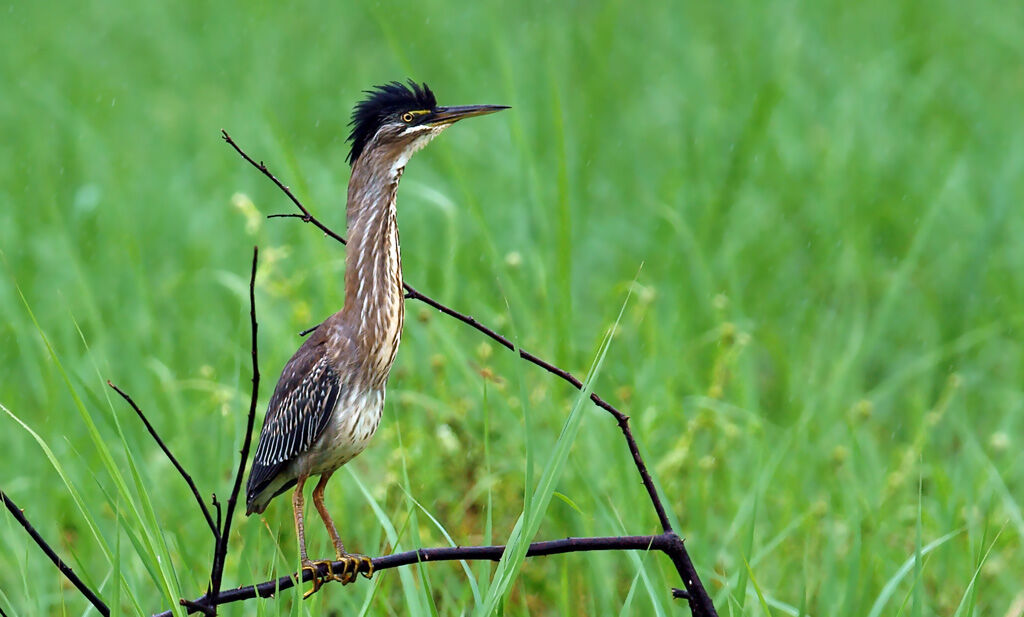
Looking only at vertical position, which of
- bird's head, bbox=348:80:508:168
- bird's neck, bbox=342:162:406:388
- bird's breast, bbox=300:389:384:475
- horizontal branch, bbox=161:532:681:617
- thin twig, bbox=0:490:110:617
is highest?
bird's head, bbox=348:80:508:168

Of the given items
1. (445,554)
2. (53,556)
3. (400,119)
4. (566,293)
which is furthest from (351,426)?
(566,293)

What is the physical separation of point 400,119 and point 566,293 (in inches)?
66.3

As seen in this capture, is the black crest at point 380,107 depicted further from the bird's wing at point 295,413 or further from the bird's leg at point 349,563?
the bird's leg at point 349,563

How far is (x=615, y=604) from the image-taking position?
357 cm

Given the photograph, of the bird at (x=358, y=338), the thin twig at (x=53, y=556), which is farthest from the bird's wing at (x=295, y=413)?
the thin twig at (x=53, y=556)

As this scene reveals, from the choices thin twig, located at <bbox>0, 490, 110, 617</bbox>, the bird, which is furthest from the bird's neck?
thin twig, located at <bbox>0, 490, 110, 617</bbox>

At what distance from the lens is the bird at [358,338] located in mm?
1738

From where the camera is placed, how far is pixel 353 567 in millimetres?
1974

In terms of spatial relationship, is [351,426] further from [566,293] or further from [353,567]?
[566,293]

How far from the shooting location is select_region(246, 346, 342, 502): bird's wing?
192cm

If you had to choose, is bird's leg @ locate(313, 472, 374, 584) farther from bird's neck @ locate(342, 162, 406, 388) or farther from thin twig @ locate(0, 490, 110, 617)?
thin twig @ locate(0, 490, 110, 617)

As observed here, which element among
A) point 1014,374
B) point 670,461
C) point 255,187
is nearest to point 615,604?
point 670,461

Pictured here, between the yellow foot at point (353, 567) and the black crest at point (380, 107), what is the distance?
0.61m

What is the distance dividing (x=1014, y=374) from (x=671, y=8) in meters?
5.12
